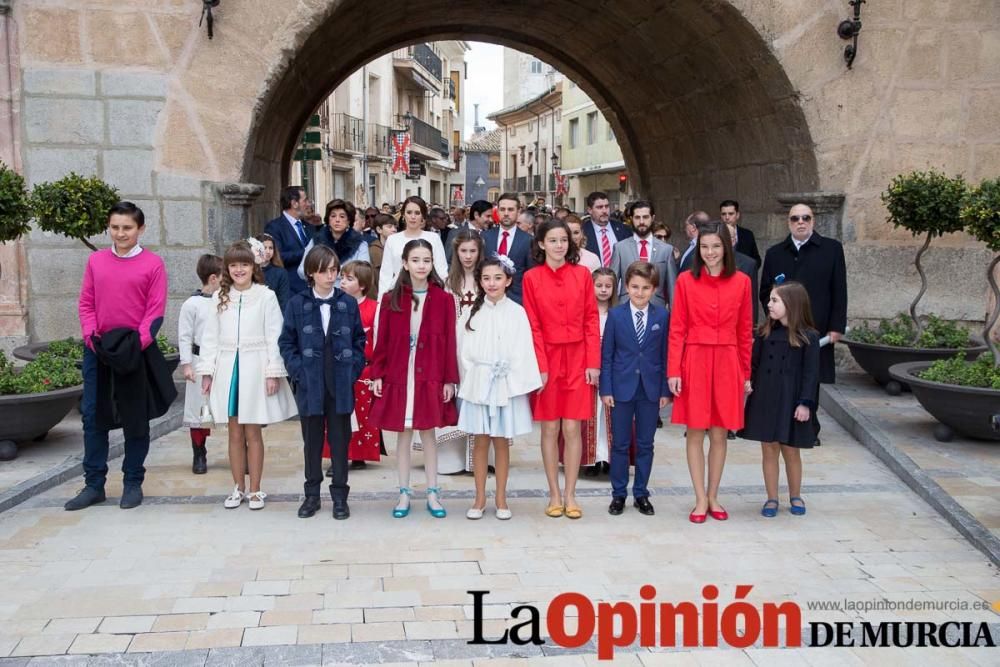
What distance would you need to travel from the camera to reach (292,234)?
8680 millimetres

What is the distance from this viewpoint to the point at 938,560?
201 inches

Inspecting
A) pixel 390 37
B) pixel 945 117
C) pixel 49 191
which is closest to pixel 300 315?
pixel 49 191

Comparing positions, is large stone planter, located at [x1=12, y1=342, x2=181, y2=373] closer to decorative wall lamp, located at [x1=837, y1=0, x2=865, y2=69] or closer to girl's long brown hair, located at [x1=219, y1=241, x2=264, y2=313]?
girl's long brown hair, located at [x1=219, y1=241, x2=264, y2=313]

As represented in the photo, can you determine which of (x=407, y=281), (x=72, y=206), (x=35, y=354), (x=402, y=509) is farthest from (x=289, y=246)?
(x=402, y=509)

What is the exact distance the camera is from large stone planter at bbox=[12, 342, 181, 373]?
7875 millimetres

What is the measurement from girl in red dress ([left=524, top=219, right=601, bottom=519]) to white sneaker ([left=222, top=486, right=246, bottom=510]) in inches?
71.1

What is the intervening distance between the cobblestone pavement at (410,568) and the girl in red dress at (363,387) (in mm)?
244

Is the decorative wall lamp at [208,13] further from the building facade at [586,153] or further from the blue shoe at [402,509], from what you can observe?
the building facade at [586,153]

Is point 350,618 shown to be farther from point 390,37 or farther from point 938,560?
point 390,37

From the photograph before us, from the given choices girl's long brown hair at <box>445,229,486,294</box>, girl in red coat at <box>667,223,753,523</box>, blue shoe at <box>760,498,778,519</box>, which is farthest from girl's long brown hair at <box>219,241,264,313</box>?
blue shoe at <box>760,498,778,519</box>

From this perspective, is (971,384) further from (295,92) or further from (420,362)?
(295,92)

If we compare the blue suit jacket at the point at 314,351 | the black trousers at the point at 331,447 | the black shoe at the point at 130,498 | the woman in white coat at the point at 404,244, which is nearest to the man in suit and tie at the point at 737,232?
the woman in white coat at the point at 404,244

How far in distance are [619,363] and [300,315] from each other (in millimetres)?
1842

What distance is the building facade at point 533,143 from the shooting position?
50.2 metres
